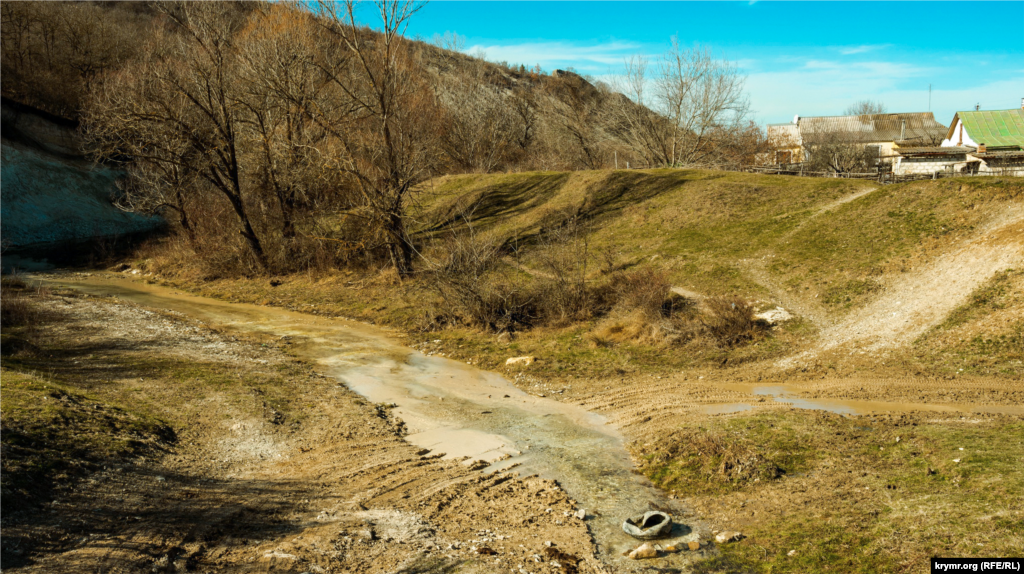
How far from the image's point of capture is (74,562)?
5230 mm

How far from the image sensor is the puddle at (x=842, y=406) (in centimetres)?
1033

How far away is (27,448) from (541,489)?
19.7ft

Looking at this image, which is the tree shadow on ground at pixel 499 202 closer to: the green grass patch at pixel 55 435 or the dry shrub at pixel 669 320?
the dry shrub at pixel 669 320

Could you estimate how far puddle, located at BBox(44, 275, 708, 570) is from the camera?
7.61 metres

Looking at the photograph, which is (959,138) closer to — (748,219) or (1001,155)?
(1001,155)

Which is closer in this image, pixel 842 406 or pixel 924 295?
pixel 842 406

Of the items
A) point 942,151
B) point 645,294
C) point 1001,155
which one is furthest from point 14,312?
point 942,151

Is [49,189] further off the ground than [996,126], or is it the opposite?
[996,126]

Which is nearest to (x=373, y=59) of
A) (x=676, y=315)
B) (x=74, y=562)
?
(x=676, y=315)

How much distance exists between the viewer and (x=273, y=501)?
284 inches

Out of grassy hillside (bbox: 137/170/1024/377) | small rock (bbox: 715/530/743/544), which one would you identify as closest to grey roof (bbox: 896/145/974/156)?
grassy hillside (bbox: 137/170/1024/377)

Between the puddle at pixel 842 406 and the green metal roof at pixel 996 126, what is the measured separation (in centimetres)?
5300

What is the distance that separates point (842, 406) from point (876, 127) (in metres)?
73.7

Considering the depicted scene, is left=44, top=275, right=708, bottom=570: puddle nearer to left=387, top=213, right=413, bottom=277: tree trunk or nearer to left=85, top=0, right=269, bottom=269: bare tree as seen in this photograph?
left=387, top=213, right=413, bottom=277: tree trunk
